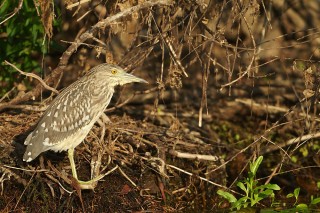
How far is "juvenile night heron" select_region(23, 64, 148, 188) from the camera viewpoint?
279 inches

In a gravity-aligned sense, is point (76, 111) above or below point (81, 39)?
below

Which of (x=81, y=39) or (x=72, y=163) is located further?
(x=81, y=39)

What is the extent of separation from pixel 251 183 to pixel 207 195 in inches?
35.8

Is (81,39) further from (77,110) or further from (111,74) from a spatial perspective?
(77,110)

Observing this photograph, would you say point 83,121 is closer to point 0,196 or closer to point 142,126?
point 0,196

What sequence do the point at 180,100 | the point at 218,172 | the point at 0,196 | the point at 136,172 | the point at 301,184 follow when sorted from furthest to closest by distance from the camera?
the point at 180,100
the point at 301,184
the point at 218,172
the point at 136,172
the point at 0,196

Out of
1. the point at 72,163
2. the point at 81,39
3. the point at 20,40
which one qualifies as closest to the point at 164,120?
the point at 20,40

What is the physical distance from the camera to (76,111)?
7168 mm

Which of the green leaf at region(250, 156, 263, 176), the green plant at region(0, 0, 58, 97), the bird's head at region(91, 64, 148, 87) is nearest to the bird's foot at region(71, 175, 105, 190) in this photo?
the bird's head at region(91, 64, 148, 87)

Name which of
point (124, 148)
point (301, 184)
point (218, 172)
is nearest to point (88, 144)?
point (124, 148)

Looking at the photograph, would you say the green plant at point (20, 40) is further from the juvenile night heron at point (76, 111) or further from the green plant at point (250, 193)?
the green plant at point (250, 193)

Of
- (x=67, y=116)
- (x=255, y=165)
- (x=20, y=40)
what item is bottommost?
(x=255, y=165)

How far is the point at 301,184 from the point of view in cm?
884

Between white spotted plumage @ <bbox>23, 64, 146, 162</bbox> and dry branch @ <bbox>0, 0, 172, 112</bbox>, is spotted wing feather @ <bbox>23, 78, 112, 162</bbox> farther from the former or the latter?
dry branch @ <bbox>0, 0, 172, 112</bbox>
